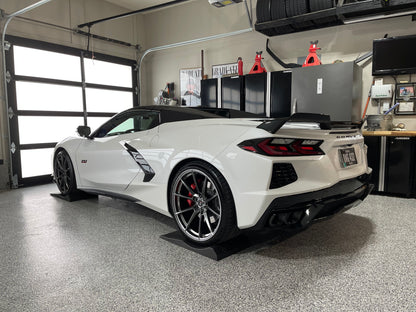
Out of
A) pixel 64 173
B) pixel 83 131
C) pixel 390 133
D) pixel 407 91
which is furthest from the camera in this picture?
pixel 407 91

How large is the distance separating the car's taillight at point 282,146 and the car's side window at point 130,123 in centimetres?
109

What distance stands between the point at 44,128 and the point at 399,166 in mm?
5685

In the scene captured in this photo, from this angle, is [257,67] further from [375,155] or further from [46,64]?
[46,64]

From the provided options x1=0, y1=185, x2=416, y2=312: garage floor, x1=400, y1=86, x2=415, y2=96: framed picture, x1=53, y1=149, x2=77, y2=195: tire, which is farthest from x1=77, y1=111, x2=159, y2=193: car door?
x1=400, y1=86, x2=415, y2=96: framed picture

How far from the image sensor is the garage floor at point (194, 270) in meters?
1.54

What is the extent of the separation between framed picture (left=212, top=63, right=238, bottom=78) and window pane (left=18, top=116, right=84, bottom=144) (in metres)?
2.86

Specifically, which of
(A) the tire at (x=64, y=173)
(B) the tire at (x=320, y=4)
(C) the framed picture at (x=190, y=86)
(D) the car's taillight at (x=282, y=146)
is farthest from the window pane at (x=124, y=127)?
(C) the framed picture at (x=190, y=86)

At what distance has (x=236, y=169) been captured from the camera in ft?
6.07

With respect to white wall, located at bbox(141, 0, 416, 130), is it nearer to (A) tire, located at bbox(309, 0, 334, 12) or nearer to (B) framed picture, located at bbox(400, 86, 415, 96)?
(B) framed picture, located at bbox(400, 86, 415, 96)

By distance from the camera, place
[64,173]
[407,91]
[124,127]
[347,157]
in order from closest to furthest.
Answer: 1. [347,157]
2. [124,127]
3. [64,173]
4. [407,91]

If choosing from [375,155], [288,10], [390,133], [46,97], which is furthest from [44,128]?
[390,133]

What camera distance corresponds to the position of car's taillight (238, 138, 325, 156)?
177 centimetres

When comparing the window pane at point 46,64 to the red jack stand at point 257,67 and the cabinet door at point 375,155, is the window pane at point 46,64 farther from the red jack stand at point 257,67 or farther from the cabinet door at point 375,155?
the cabinet door at point 375,155

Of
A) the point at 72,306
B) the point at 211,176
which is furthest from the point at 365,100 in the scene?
the point at 72,306
